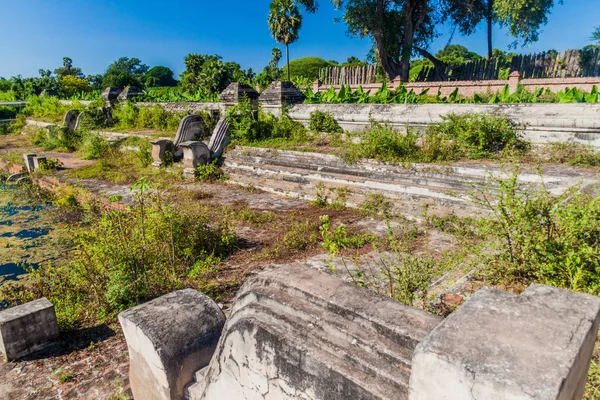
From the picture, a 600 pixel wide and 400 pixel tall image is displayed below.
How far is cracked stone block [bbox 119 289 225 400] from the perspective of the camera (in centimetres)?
193

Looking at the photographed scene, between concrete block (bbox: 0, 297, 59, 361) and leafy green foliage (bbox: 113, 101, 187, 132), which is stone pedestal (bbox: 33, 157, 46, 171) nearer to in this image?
leafy green foliage (bbox: 113, 101, 187, 132)

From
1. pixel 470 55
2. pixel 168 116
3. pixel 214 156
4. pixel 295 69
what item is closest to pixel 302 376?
pixel 214 156

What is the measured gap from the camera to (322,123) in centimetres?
868

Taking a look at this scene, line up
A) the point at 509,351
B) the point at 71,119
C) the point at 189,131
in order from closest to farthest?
Answer: the point at 509,351 < the point at 189,131 < the point at 71,119

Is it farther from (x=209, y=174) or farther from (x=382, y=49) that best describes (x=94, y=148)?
(x=382, y=49)

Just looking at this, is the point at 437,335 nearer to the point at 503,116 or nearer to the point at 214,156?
the point at 503,116

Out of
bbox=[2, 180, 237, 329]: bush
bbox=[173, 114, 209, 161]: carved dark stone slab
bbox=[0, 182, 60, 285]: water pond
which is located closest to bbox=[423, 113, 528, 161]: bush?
bbox=[2, 180, 237, 329]: bush

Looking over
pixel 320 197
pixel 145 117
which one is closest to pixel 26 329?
pixel 320 197

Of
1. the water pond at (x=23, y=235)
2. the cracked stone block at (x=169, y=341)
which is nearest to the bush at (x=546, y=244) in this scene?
the cracked stone block at (x=169, y=341)

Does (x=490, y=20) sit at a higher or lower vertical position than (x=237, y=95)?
higher

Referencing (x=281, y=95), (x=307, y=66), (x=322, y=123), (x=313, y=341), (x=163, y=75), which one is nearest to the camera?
(x=313, y=341)

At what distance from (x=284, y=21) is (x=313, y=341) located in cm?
3351

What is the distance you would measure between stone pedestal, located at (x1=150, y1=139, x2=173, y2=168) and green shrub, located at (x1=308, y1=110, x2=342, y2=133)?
3529 millimetres

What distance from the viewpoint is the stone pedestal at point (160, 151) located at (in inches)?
361
